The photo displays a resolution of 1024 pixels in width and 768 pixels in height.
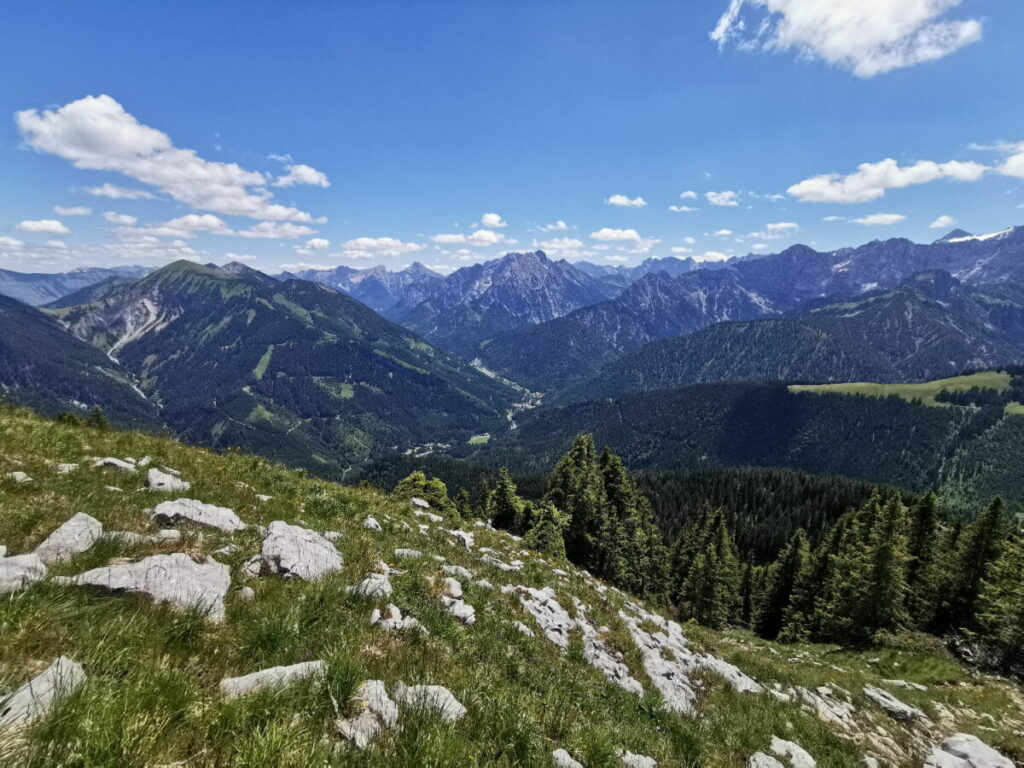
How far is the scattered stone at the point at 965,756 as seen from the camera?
1155 cm

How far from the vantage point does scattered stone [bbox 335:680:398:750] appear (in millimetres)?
4199

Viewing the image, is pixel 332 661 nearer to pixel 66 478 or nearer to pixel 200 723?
pixel 200 723

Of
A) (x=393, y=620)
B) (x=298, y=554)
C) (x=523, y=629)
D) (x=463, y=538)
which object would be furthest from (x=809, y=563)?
(x=298, y=554)

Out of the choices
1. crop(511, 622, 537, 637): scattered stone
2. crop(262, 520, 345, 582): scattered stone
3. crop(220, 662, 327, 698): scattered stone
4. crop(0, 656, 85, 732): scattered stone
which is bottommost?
crop(511, 622, 537, 637): scattered stone

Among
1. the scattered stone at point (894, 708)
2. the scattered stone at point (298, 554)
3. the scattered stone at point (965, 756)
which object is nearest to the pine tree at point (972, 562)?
the scattered stone at point (894, 708)

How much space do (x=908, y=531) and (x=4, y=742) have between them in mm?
64516

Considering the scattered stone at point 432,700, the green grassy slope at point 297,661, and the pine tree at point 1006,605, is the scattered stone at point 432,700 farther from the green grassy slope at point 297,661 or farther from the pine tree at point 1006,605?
the pine tree at point 1006,605

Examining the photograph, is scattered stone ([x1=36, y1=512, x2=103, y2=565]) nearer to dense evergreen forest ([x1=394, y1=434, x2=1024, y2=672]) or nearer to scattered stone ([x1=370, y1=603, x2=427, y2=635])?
scattered stone ([x1=370, y1=603, x2=427, y2=635])

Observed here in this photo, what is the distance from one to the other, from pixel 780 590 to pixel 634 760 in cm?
7637

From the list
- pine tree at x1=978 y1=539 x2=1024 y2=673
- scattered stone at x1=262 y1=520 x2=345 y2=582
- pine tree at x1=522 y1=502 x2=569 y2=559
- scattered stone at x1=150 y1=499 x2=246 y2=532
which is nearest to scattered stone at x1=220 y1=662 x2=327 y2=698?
scattered stone at x1=262 y1=520 x2=345 y2=582

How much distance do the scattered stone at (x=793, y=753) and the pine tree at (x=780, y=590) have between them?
218ft

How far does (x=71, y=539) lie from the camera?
6.76 m

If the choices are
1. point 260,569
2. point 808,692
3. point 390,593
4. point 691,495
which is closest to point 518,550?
point 808,692

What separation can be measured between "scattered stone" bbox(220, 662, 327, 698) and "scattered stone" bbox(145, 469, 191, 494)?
8.34m
